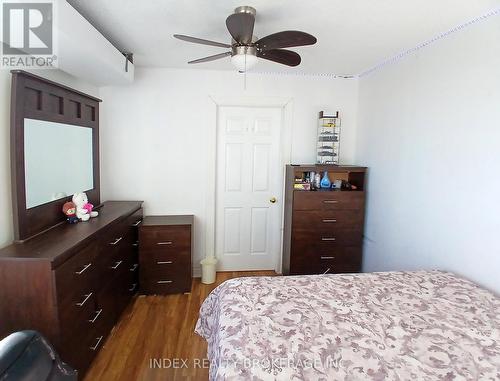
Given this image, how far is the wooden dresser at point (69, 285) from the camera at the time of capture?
59.3 inches

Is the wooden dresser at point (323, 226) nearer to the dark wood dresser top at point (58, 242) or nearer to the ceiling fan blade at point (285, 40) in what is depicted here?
the ceiling fan blade at point (285, 40)

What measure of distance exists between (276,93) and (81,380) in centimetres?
302

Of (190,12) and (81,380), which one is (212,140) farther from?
(81,380)

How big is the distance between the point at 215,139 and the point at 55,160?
1.60 meters

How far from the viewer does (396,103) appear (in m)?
2.74

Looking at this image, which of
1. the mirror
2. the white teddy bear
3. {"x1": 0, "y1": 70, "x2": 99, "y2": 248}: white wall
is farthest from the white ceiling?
the white teddy bear

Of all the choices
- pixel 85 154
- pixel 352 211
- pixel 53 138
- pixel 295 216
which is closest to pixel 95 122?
pixel 85 154

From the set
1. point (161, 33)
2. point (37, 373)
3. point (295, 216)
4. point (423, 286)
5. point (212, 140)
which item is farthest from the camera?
point (212, 140)

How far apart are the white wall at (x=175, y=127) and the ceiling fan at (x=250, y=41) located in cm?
138

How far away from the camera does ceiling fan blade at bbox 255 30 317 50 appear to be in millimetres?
1654

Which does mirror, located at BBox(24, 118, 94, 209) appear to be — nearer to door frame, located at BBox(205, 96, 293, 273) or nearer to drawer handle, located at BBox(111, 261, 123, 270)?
drawer handle, located at BBox(111, 261, 123, 270)

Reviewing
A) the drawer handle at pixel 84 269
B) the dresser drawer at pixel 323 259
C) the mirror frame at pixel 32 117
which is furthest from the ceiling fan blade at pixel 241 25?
the dresser drawer at pixel 323 259

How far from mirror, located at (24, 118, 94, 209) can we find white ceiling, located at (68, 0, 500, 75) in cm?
79

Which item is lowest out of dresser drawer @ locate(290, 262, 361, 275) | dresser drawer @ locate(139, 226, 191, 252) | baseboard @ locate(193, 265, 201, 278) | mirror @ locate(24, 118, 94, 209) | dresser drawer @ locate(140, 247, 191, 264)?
baseboard @ locate(193, 265, 201, 278)
